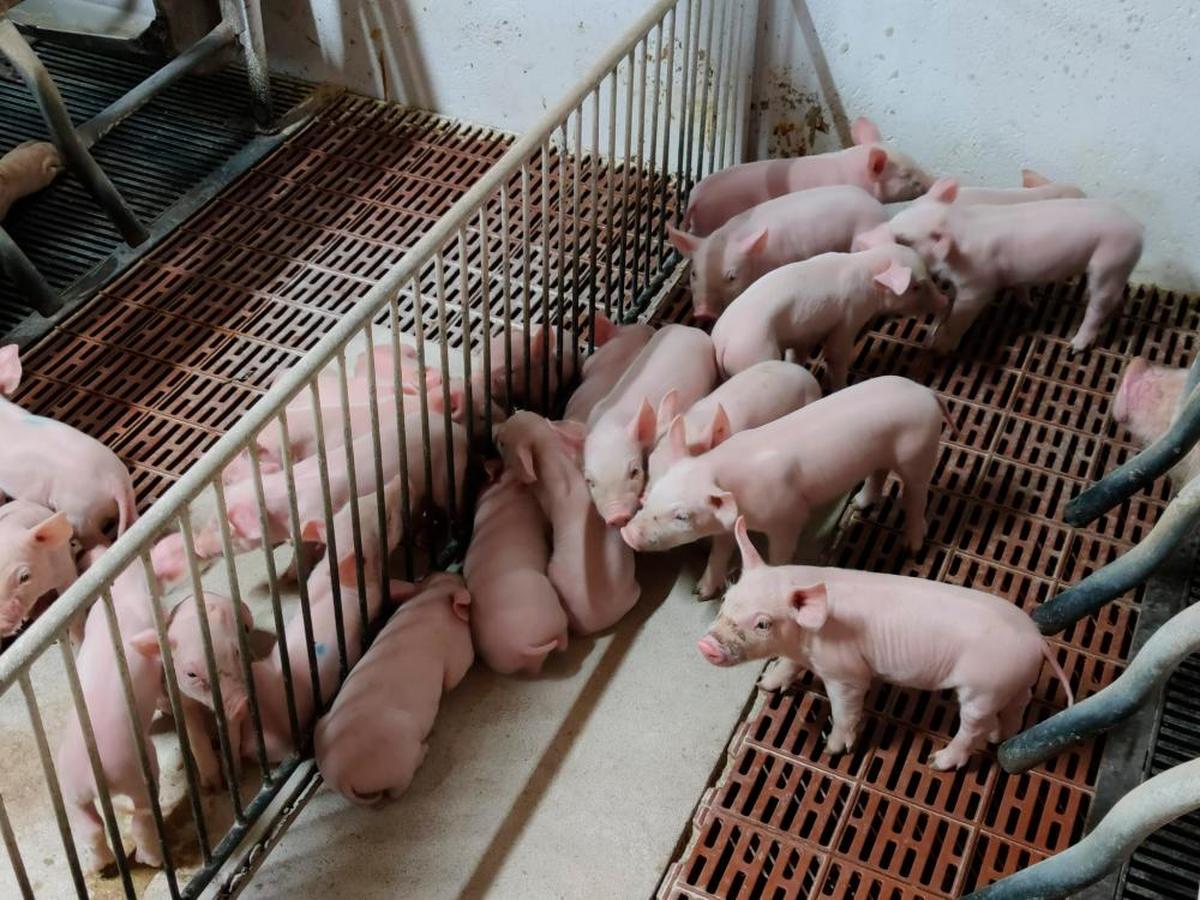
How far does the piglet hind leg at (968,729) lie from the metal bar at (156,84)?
8.01ft

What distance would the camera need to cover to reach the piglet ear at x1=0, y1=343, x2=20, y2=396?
260 cm

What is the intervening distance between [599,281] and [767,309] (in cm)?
62

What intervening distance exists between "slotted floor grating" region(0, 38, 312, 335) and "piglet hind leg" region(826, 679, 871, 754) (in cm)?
208

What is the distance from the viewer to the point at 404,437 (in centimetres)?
224

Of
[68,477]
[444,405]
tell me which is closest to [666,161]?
[444,405]

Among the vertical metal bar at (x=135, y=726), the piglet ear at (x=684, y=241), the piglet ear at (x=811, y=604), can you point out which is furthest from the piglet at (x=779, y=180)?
the vertical metal bar at (x=135, y=726)

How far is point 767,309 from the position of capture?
2.66 m

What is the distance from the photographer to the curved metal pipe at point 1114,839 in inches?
60.1

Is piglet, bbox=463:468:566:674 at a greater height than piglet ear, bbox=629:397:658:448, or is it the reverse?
piglet ear, bbox=629:397:658:448

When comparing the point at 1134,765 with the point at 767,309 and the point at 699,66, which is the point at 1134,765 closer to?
the point at 767,309

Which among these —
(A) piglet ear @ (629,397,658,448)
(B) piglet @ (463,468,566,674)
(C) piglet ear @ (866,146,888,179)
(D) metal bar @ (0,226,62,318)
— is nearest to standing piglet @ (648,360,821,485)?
(A) piglet ear @ (629,397,658,448)

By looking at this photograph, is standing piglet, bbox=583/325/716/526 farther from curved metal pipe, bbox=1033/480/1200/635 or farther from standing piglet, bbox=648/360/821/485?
curved metal pipe, bbox=1033/480/1200/635

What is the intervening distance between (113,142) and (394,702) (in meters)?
2.17

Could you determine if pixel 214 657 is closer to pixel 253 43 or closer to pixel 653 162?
pixel 653 162
